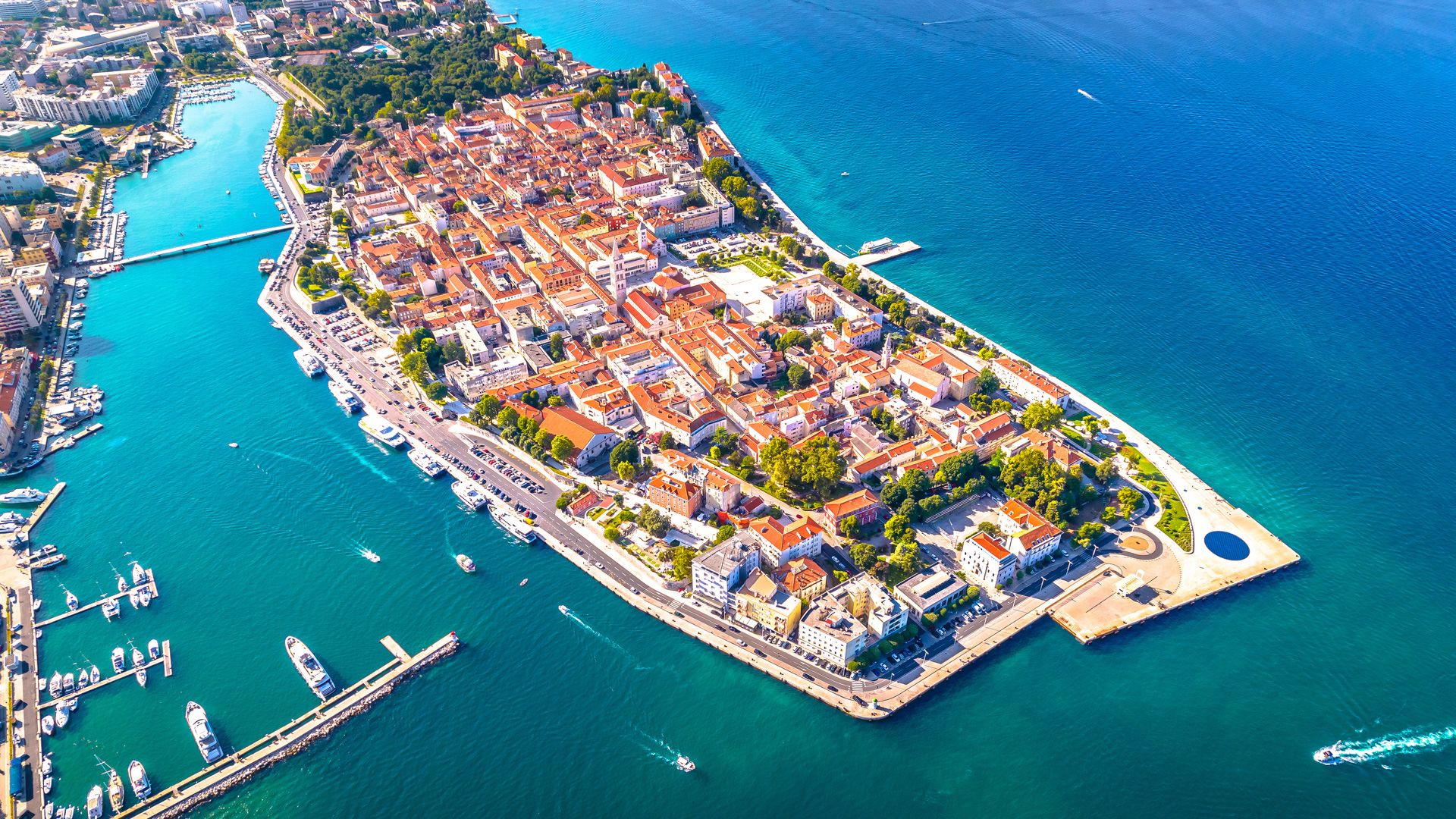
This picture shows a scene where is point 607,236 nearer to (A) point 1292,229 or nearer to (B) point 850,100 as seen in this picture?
(B) point 850,100

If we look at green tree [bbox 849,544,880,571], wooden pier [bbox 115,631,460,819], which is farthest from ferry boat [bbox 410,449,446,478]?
green tree [bbox 849,544,880,571]

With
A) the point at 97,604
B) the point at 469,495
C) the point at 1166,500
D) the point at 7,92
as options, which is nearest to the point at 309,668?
the point at 469,495

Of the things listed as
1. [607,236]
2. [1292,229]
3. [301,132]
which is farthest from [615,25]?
[1292,229]

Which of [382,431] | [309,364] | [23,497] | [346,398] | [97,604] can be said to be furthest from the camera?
[309,364]

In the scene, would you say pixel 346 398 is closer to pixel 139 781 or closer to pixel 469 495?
pixel 469 495

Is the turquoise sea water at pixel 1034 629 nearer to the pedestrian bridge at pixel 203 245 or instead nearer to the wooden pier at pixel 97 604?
the wooden pier at pixel 97 604

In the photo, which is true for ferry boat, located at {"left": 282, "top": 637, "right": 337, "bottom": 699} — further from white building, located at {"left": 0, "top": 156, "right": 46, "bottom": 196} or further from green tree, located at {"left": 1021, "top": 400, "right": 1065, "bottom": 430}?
white building, located at {"left": 0, "top": 156, "right": 46, "bottom": 196}
